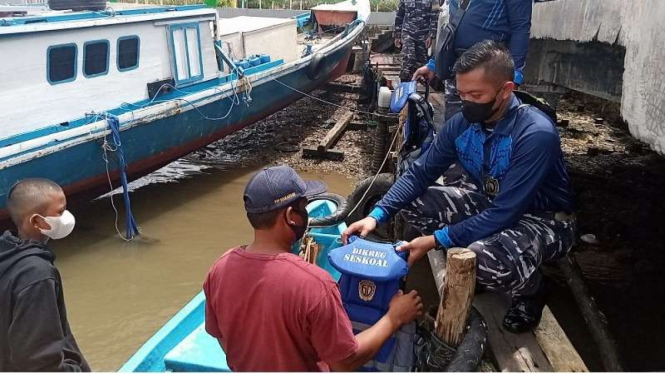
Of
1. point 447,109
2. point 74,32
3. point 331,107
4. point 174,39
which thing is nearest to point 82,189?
point 74,32

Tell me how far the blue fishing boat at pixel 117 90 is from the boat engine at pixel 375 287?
15.1 feet

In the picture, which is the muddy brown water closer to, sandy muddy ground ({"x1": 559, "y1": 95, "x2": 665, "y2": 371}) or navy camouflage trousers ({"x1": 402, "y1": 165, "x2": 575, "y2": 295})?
navy camouflage trousers ({"x1": 402, "y1": 165, "x2": 575, "y2": 295})

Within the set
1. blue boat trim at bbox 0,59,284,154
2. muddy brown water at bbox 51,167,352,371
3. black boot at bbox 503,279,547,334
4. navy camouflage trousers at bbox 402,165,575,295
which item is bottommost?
muddy brown water at bbox 51,167,352,371

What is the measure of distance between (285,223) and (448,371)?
1.14 meters

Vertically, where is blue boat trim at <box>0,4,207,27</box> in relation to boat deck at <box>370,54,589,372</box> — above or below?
above

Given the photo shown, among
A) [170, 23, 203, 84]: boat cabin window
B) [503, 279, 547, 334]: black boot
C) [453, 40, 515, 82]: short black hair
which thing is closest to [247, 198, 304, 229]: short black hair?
[453, 40, 515, 82]: short black hair

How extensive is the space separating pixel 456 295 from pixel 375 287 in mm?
382

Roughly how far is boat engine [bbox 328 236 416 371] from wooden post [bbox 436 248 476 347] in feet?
0.53

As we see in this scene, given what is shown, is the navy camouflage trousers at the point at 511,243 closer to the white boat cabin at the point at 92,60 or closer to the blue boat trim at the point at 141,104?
the blue boat trim at the point at 141,104

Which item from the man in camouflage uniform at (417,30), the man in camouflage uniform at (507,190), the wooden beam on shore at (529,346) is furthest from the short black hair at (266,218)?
the man in camouflage uniform at (417,30)

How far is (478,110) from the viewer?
9.23ft

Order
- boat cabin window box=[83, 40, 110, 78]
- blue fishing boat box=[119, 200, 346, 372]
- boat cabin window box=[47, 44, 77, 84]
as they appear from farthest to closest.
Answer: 1. boat cabin window box=[83, 40, 110, 78]
2. boat cabin window box=[47, 44, 77, 84]
3. blue fishing boat box=[119, 200, 346, 372]

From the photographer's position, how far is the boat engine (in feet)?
8.10

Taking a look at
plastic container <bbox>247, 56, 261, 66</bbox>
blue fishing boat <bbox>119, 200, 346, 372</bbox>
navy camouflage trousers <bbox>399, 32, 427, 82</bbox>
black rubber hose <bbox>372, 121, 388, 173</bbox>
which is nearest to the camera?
blue fishing boat <bbox>119, 200, 346, 372</bbox>
